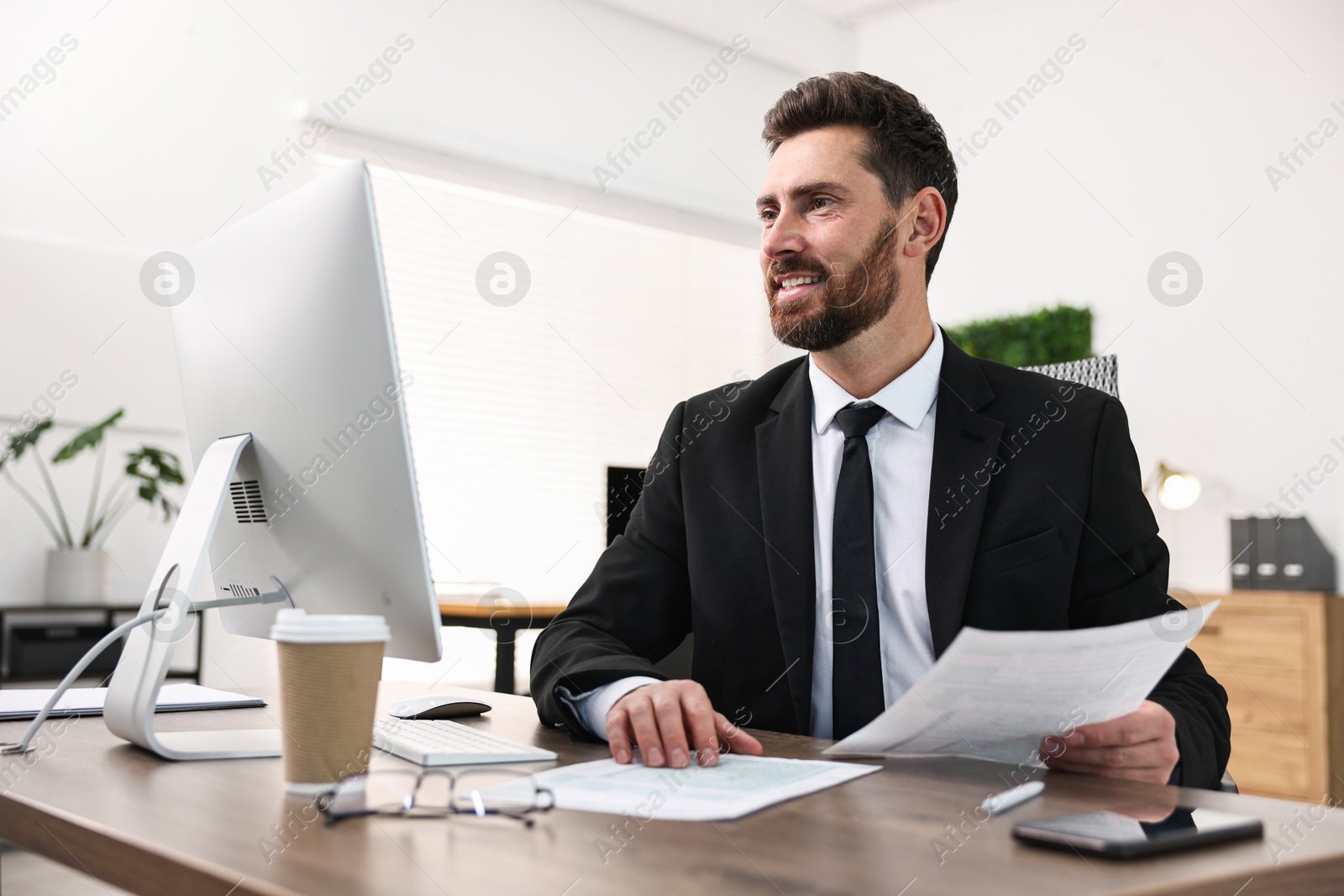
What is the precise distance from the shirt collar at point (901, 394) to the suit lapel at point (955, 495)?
3cm

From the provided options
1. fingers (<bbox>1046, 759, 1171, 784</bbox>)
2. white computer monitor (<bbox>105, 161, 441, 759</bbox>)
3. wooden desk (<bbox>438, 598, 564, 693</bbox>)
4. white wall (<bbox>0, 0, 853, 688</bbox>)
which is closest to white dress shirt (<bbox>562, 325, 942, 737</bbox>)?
fingers (<bbox>1046, 759, 1171, 784</bbox>)

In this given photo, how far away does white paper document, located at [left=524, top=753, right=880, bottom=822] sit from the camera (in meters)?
0.75

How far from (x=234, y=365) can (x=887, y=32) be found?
18.5ft

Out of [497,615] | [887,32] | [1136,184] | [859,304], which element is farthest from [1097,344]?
[859,304]

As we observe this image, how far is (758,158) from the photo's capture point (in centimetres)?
608

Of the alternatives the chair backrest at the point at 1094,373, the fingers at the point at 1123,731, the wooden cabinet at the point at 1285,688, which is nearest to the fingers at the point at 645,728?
the fingers at the point at 1123,731

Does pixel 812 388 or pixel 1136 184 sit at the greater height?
pixel 1136 184

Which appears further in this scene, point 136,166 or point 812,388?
point 136,166

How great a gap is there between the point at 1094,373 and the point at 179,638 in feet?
4.92

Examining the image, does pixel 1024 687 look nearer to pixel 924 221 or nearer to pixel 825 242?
pixel 825 242

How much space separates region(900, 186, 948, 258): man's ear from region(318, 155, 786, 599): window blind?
2.96 metres

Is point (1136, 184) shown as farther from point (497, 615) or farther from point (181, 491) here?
point (181, 491)

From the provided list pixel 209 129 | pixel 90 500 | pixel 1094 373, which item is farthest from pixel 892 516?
pixel 209 129

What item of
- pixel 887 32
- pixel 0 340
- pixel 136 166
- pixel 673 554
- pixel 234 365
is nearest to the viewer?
pixel 234 365
